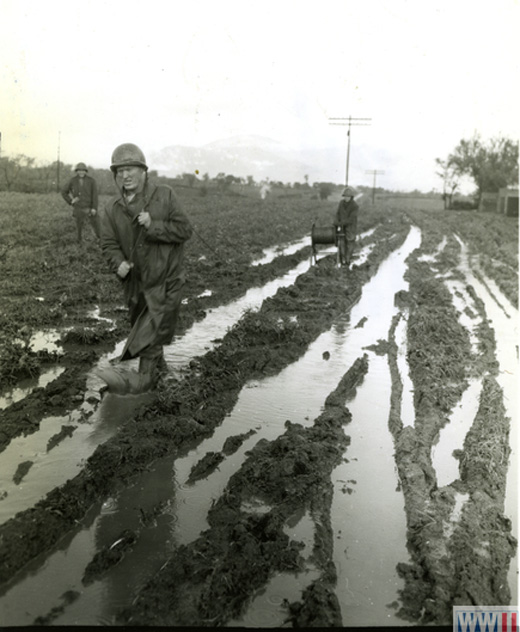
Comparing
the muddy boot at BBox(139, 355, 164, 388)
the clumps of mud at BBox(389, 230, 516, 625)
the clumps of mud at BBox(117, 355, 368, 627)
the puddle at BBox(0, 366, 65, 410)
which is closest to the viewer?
the clumps of mud at BBox(117, 355, 368, 627)

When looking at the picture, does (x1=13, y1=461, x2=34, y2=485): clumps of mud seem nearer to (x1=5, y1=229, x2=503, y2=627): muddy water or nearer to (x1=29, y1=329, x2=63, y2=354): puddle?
(x1=5, y1=229, x2=503, y2=627): muddy water

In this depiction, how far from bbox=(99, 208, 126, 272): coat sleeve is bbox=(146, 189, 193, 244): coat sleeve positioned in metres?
0.31

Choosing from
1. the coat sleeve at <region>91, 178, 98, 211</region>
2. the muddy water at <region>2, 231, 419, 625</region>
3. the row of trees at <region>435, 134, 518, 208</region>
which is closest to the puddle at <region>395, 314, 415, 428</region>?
the muddy water at <region>2, 231, 419, 625</region>

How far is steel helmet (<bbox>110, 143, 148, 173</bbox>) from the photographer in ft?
17.3

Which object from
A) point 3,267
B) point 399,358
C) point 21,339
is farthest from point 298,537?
point 3,267

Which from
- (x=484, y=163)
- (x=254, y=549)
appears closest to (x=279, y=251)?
(x=254, y=549)

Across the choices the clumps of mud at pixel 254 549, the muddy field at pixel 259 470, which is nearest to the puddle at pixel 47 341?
the muddy field at pixel 259 470

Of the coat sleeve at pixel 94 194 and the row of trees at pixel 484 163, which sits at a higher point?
the row of trees at pixel 484 163

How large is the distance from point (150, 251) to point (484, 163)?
48.5 meters

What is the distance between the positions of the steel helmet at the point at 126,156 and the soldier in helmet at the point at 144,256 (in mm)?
11

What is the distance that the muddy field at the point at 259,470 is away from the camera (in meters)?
2.98

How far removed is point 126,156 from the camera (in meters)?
5.29

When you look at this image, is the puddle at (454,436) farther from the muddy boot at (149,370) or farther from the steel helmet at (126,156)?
the steel helmet at (126,156)

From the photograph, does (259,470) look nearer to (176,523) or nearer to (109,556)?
(176,523)
